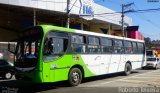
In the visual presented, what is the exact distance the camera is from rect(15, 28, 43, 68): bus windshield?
13.3 meters

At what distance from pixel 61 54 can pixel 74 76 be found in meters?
1.52

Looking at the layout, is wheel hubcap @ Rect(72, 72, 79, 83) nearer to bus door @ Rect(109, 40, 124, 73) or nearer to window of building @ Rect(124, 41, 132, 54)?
bus door @ Rect(109, 40, 124, 73)

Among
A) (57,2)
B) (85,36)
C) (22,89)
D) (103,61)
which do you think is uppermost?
(57,2)

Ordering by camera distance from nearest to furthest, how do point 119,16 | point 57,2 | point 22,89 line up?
point 22,89 < point 57,2 < point 119,16

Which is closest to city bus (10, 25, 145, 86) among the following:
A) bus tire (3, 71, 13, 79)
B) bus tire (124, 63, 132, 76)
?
bus tire (124, 63, 132, 76)

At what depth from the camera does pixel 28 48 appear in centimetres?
1401

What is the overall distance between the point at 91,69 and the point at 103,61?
1.49 m

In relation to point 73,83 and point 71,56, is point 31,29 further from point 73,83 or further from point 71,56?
point 73,83

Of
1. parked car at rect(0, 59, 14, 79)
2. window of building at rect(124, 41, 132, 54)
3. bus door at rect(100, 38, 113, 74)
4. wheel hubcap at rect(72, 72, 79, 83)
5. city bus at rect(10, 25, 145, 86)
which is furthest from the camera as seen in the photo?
window of building at rect(124, 41, 132, 54)

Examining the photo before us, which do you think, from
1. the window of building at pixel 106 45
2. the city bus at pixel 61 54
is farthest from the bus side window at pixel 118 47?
the window of building at pixel 106 45

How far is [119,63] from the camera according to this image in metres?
20.0

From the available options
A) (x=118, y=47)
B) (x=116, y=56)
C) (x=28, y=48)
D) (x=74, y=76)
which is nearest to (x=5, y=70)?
(x=28, y=48)

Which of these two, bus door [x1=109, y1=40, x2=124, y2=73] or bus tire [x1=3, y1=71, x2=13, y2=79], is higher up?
bus door [x1=109, y1=40, x2=124, y2=73]

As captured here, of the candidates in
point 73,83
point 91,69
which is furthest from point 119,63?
point 73,83
